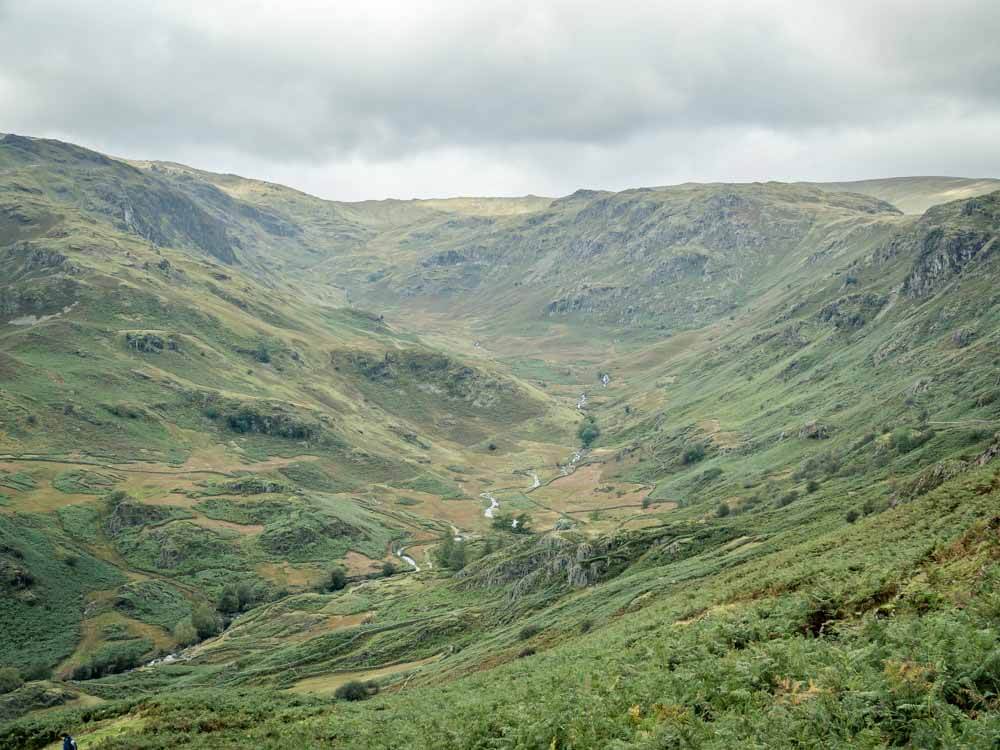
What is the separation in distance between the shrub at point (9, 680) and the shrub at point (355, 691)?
174ft

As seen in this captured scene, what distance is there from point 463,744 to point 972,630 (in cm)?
1850

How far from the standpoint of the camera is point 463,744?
28422 millimetres

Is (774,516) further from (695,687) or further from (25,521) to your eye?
(25,521)

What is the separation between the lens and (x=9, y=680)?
96688 mm

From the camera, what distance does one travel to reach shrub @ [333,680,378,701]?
70.8 metres

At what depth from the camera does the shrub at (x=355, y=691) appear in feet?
232

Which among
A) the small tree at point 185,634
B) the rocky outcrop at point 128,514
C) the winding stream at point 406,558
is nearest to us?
the small tree at point 185,634

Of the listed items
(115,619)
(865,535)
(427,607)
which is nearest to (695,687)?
(865,535)

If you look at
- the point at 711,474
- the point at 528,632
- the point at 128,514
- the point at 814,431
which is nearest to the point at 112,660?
the point at 128,514

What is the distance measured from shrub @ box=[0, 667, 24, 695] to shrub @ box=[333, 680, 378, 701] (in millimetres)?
53031

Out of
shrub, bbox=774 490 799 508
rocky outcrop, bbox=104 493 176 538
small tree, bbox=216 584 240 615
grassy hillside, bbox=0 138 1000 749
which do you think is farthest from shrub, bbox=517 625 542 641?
rocky outcrop, bbox=104 493 176 538

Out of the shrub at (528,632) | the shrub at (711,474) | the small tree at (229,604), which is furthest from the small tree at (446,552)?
the shrub at (528,632)

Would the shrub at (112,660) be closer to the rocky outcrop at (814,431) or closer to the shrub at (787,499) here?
the shrub at (787,499)

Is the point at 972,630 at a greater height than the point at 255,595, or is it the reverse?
the point at 972,630
